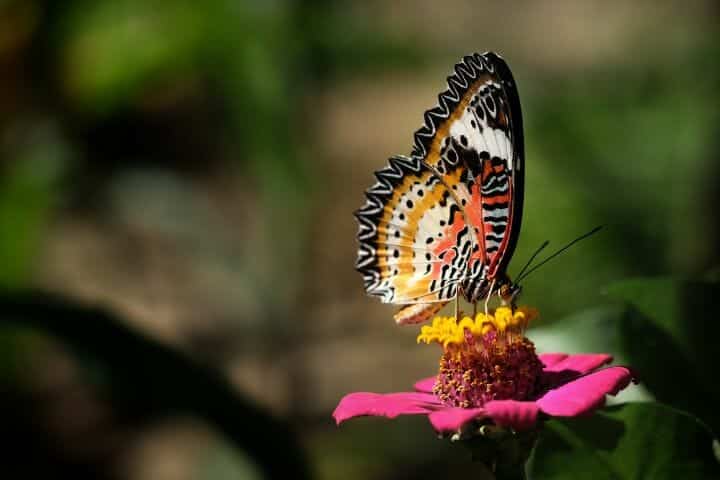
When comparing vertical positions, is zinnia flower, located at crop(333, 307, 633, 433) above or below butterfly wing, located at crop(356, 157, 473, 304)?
below

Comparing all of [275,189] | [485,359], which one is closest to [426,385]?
[485,359]

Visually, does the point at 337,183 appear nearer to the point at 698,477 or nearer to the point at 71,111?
the point at 71,111

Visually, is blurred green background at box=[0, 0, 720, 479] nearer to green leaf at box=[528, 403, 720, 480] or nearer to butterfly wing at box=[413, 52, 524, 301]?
butterfly wing at box=[413, 52, 524, 301]

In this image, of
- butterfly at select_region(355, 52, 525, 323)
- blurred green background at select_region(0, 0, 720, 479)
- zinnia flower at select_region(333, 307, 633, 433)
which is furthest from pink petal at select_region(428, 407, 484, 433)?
blurred green background at select_region(0, 0, 720, 479)

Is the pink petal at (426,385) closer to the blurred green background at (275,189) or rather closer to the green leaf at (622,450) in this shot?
the green leaf at (622,450)

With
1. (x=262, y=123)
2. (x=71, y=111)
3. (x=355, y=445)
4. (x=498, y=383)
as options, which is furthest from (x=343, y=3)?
(x=498, y=383)

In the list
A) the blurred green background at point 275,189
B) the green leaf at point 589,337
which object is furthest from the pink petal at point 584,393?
the blurred green background at point 275,189
